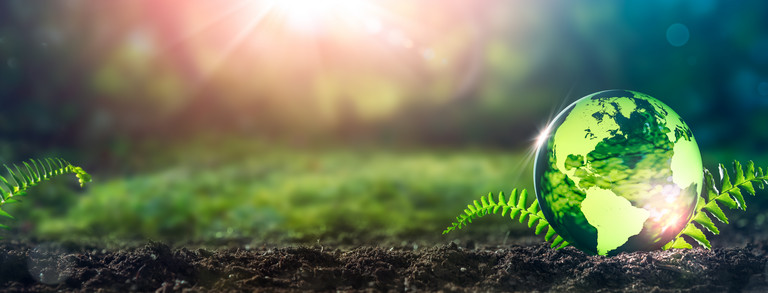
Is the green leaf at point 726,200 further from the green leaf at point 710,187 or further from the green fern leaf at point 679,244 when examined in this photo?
the green fern leaf at point 679,244

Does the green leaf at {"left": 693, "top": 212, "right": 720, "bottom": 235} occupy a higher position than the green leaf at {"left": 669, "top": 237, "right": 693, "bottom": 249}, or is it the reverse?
the green leaf at {"left": 693, "top": 212, "right": 720, "bottom": 235}

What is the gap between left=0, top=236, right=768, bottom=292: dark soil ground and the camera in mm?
3479

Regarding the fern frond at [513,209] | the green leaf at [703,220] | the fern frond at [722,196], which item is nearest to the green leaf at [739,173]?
the fern frond at [722,196]

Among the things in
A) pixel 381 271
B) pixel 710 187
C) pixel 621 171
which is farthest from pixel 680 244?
pixel 381 271

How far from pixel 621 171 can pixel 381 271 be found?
1554 millimetres

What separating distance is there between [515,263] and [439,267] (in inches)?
20.3

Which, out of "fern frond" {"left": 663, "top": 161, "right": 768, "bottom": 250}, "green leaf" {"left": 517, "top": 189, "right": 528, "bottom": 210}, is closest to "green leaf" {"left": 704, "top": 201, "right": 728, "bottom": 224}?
"fern frond" {"left": 663, "top": 161, "right": 768, "bottom": 250}

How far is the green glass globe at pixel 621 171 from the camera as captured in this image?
342cm

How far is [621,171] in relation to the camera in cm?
342

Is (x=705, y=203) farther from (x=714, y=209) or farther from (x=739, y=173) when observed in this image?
(x=739, y=173)

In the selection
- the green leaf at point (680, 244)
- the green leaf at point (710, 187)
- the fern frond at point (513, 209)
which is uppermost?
the fern frond at point (513, 209)

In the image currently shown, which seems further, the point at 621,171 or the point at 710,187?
the point at 710,187

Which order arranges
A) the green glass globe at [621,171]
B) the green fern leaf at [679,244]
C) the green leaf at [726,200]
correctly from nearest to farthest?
the green glass globe at [621,171], the green leaf at [726,200], the green fern leaf at [679,244]

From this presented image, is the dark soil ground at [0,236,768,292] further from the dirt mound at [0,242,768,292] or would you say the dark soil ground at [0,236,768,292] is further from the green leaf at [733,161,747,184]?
the green leaf at [733,161,747,184]
